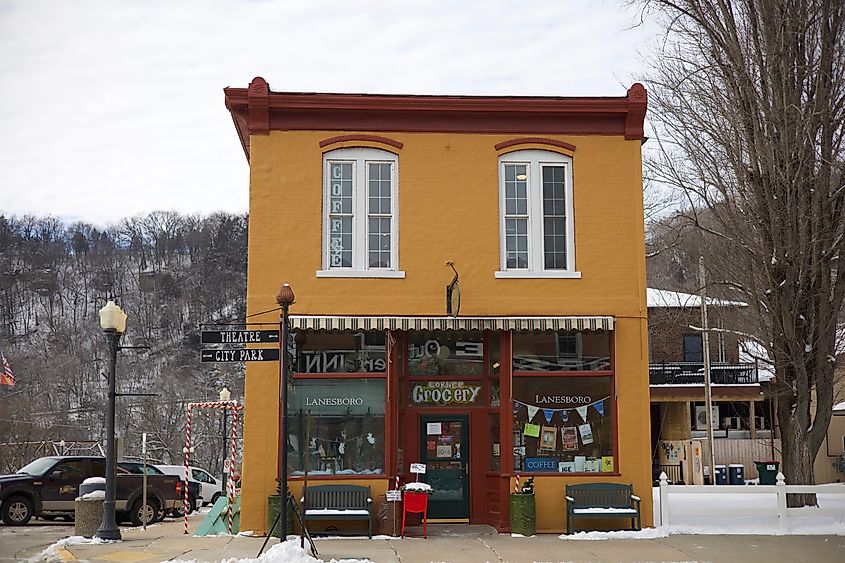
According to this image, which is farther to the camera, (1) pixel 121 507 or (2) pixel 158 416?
(2) pixel 158 416

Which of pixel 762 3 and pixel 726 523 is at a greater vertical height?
pixel 762 3

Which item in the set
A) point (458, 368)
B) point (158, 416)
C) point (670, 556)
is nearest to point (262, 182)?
point (458, 368)

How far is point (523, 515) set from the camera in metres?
16.0

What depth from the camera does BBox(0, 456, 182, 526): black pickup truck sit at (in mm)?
21844

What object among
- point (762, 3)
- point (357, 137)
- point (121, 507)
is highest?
point (762, 3)

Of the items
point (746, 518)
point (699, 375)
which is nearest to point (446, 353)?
point (746, 518)

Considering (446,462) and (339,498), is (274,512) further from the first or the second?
(446,462)

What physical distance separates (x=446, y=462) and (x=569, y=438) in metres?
Answer: 2.30

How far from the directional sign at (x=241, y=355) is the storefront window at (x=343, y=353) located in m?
1.98

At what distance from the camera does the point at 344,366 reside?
1670 centimetres

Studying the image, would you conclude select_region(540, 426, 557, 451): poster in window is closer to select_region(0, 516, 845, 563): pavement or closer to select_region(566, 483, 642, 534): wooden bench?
select_region(566, 483, 642, 534): wooden bench

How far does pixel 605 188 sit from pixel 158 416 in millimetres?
41172

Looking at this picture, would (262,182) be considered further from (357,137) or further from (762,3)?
(762,3)

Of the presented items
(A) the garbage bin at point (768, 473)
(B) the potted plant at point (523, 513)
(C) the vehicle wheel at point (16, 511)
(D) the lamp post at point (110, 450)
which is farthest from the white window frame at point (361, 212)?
(A) the garbage bin at point (768, 473)
